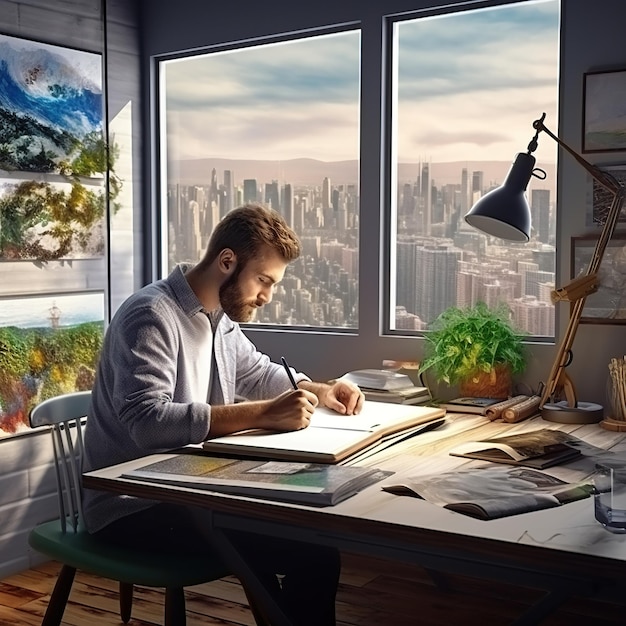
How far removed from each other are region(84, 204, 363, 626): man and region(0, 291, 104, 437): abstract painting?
113 cm

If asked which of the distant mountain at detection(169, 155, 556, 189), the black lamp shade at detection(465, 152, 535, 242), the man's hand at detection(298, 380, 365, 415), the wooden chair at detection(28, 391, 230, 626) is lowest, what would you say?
the wooden chair at detection(28, 391, 230, 626)

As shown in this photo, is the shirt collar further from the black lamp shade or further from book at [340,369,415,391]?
the black lamp shade

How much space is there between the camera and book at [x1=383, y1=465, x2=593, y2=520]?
1.58 meters

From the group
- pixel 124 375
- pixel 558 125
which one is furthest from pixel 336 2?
pixel 124 375

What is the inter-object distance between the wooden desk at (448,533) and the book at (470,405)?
882 mm

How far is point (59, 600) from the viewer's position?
7.57 feet

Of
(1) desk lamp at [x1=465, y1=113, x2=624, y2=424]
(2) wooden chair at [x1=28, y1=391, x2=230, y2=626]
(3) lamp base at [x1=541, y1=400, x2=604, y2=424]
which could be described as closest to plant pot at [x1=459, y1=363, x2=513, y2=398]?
(1) desk lamp at [x1=465, y1=113, x2=624, y2=424]

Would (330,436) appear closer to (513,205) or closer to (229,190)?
(513,205)

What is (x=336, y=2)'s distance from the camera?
3410 millimetres

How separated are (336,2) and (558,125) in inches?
39.1

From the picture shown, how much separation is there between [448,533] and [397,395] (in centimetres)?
140

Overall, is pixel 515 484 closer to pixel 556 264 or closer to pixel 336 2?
pixel 556 264

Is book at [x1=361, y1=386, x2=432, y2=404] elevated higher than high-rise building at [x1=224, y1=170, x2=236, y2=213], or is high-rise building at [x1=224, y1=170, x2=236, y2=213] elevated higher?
high-rise building at [x1=224, y1=170, x2=236, y2=213]

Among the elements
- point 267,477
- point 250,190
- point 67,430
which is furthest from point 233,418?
point 250,190
